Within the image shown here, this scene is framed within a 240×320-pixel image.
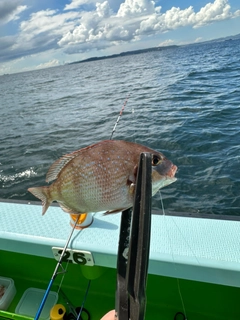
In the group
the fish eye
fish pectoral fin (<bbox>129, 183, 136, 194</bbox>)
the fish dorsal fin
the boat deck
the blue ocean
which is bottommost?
the blue ocean

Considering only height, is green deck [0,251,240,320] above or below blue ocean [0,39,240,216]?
above

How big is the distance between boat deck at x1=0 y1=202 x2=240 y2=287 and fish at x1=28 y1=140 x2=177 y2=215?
3.82ft

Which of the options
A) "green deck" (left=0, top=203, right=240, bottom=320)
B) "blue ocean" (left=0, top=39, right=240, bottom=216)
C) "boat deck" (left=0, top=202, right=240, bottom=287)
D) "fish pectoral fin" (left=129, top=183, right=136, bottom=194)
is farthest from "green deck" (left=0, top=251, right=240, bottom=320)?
"fish pectoral fin" (left=129, top=183, right=136, bottom=194)

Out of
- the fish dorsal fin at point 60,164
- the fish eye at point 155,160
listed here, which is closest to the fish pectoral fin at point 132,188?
the fish eye at point 155,160

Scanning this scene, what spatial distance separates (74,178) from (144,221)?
38cm

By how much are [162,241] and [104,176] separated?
139 centimetres

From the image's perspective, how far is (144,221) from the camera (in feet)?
3.57

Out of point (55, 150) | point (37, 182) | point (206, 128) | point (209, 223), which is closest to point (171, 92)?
point (206, 128)

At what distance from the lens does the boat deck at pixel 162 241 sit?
82.1 inches

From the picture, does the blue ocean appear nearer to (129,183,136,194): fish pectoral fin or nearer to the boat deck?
the boat deck

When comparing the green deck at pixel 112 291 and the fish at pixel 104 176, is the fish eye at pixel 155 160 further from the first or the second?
the green deck at pixel 112 291

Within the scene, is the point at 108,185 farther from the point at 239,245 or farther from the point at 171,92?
the point at 171,92

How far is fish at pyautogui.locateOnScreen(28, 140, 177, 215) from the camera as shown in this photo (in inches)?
46.9

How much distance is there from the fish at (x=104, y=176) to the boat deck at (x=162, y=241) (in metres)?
1.16
